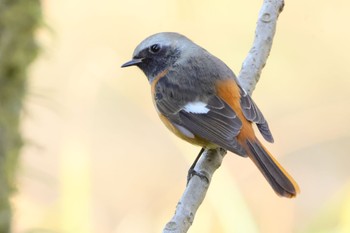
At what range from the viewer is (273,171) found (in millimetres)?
3746

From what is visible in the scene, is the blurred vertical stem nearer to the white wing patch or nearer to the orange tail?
the white wing patch

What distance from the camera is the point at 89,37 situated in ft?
24.2

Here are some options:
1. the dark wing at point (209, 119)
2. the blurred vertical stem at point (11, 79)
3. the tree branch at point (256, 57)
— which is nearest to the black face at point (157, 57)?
the dark wing at point (209, 119)

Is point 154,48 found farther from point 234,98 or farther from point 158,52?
point 234,98

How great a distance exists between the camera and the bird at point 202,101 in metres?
3.93

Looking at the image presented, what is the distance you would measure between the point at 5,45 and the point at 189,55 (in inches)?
38.5

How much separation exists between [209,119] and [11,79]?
107cm

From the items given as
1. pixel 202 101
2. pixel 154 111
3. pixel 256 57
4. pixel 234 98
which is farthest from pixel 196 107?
pixel 154 111

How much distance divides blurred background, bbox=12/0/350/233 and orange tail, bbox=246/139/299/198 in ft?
5.69

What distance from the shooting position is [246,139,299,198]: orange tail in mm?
3646

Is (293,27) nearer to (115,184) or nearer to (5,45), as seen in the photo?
(115,184)

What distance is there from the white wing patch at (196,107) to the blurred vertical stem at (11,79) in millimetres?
880

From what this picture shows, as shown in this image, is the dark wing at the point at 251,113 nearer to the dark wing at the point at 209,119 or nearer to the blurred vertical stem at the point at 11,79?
the dark wing at the point at 209,119

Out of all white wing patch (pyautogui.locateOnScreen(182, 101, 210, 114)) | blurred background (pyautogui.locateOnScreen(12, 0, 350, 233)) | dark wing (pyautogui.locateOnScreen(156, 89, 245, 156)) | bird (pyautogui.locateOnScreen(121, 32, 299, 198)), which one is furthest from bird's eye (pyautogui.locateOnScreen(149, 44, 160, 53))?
blurred background (pyautogui.locateOnScreen(12, 0, 350, 233))
